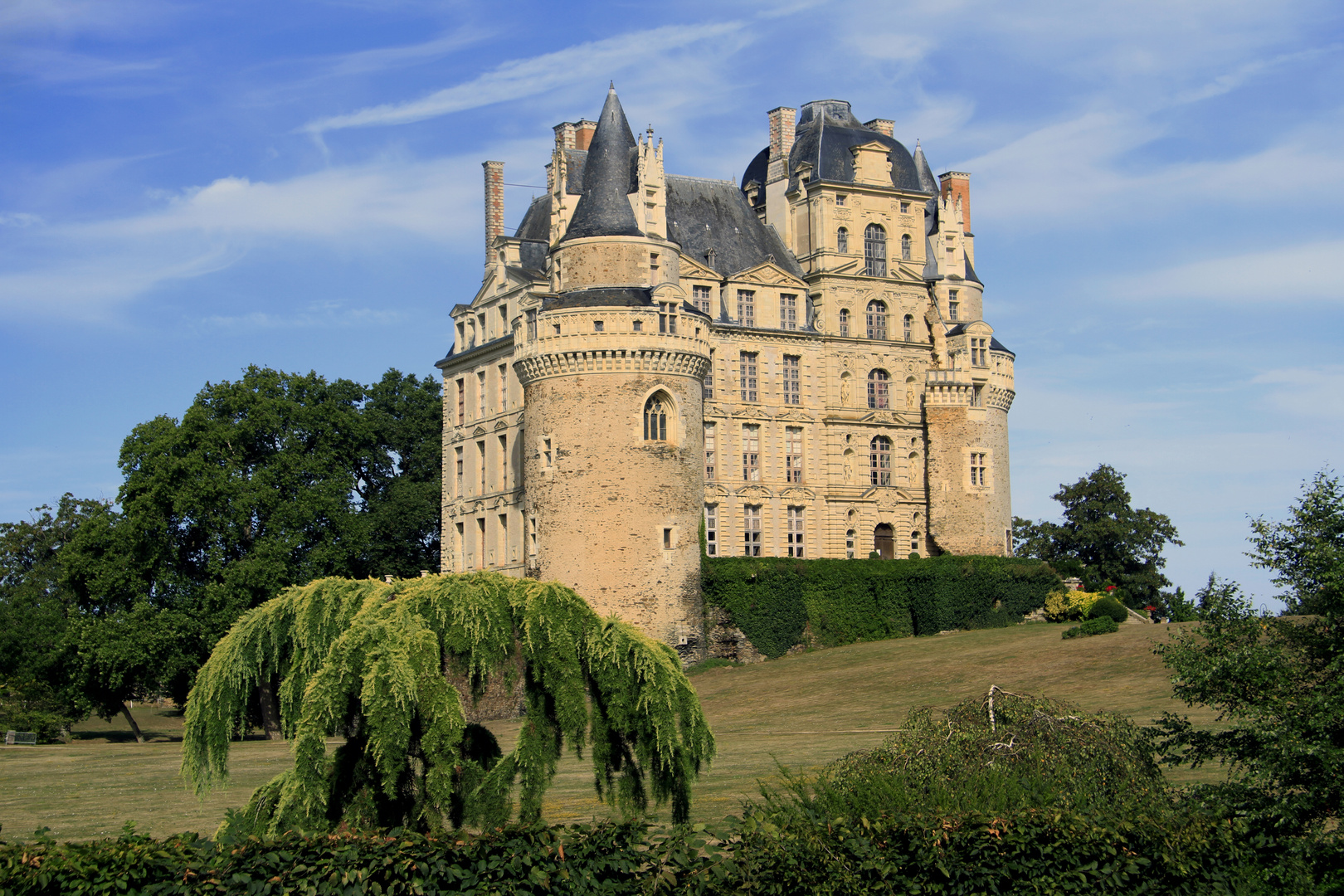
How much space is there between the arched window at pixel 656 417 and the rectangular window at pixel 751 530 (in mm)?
8486

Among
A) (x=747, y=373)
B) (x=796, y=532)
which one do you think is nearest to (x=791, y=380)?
(x=747, y=373)

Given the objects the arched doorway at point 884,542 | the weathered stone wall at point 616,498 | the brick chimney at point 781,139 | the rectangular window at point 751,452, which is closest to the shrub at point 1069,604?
the arched doorway at point 884,542

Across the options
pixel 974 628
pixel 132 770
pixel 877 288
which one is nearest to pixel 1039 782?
pixel 132 770

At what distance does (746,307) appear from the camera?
59.4 metres

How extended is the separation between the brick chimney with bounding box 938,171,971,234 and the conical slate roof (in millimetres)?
17926

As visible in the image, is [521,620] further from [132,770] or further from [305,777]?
[132,770]

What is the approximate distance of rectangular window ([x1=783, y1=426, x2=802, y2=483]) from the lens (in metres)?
59.7

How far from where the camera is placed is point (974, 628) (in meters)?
58.5

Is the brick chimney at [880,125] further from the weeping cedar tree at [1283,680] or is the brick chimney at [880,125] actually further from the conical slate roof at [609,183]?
the weeping cedar tree at [1283,680]

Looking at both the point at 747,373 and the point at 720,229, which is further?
the point at 720,229

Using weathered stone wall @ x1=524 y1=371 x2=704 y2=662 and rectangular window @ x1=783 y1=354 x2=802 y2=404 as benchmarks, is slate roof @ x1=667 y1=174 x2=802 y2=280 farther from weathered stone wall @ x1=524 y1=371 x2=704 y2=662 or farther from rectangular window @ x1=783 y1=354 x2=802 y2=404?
weathered stone wall @ x1=524 y1=371 x2=704 y2=662

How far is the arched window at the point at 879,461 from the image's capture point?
2422 inches

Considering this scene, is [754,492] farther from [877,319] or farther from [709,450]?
[877,319]

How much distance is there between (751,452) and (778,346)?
4.22 metres
